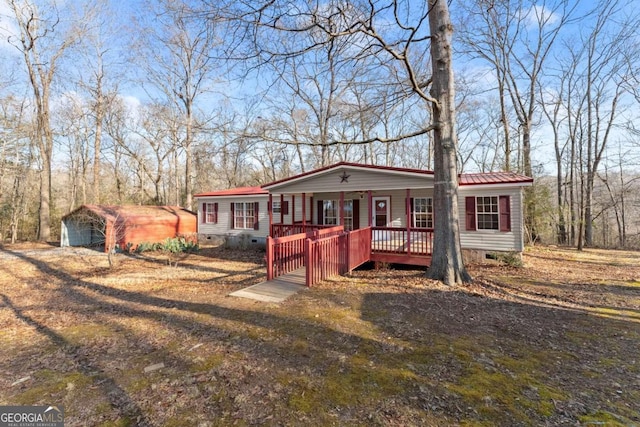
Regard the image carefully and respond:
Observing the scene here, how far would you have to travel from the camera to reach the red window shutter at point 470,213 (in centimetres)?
1041

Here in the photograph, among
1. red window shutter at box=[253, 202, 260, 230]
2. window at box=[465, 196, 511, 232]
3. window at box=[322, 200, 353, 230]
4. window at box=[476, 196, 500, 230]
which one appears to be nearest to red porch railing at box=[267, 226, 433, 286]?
window at box=[465, 196, 511, 232]

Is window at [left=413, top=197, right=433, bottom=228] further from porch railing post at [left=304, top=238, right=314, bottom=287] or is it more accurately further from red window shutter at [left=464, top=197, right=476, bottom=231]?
porch railing post at [left=304, top=238, right=314, bottom=287]

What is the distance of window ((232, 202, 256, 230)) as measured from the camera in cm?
1593

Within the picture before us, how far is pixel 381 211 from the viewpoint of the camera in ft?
41.8

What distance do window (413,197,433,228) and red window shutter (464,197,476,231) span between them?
1474 millimetres

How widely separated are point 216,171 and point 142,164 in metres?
7.42

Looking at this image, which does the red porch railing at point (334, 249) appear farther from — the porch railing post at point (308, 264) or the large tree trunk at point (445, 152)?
the large tree trunk at point (445, 152)

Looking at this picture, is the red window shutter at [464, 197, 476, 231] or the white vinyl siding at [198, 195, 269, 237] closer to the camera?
the red window shutter at [464, 197, 476, 231]

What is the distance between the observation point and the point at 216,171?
98.2ft

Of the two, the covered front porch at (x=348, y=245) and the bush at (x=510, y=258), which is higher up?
the covered front porch at (x=348, y=245)

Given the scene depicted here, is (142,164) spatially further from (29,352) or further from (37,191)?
(29,352)

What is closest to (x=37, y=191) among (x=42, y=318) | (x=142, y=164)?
(x=142, y=164)

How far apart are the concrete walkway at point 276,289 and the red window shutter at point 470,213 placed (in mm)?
6678

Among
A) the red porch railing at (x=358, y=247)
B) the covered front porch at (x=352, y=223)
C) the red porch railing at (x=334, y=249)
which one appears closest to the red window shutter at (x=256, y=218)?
the covered front porch at (x=352, y=223)
